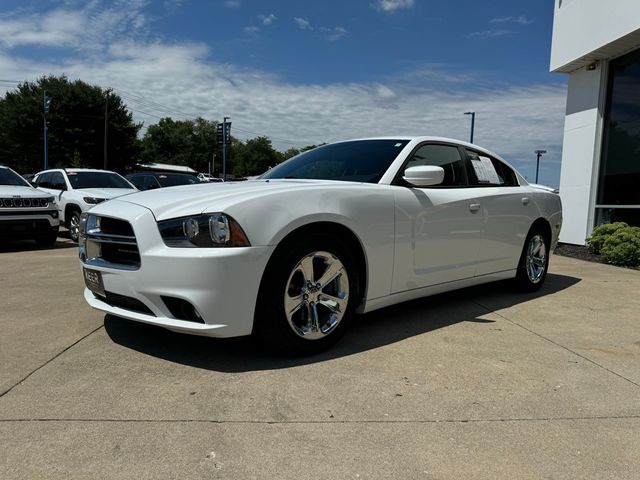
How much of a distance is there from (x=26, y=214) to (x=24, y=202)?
205 mm

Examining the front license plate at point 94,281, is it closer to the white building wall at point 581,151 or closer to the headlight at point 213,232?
the headlight at point 213,232

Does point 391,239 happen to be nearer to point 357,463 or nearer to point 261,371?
point 261,371

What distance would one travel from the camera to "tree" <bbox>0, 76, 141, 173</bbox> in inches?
1821

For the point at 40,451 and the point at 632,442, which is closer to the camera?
the point at 40,451

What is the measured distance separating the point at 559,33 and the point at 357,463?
1121 centimetres

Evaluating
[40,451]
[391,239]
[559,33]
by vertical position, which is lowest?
[40,451]

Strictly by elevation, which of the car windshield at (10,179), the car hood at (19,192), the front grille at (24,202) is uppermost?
the car windshield at (10,179)

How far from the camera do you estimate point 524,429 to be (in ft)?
8.30

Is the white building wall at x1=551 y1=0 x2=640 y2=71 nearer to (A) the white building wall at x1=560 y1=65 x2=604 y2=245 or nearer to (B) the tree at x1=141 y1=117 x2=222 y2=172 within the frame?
(A) the white building wall at x1=560 y1=65 x2=604 y2=245

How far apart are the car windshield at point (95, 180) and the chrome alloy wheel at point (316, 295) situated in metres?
8.68

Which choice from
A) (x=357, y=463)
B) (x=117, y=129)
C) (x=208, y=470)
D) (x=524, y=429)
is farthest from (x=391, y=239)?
(x=117, y=129)

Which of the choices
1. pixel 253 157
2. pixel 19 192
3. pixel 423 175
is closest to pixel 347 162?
pixel 423 175

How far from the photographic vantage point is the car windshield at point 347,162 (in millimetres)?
4121

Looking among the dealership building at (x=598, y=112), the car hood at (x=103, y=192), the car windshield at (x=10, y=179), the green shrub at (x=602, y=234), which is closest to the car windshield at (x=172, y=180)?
the car hood at (x=103, y=192)
